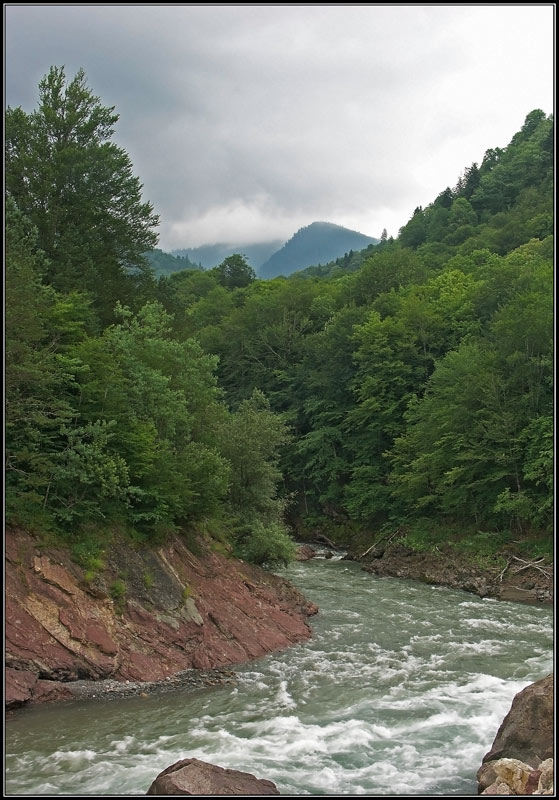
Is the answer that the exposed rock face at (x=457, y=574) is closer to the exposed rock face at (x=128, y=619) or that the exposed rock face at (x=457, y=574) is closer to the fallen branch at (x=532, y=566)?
the fallen branch at (x=532, y=566)

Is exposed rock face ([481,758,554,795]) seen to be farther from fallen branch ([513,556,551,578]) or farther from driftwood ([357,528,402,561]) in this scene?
driftwood ([357,528,402,561])

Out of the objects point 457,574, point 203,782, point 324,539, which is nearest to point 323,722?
point 203,782

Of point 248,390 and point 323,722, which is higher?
point 248,390

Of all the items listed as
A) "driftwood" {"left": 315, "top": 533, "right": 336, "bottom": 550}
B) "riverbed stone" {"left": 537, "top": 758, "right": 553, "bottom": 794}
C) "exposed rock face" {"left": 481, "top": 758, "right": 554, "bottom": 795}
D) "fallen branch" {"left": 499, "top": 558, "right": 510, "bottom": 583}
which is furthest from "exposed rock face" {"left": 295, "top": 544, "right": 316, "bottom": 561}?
"riverbed stone" {"left": 537, "top": 758, "right": 553, "bottom": 794}

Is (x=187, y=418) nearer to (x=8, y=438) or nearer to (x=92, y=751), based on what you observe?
(x=8, y=438)

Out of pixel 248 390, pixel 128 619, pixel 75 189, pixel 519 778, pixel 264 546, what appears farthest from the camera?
pixel 248 390

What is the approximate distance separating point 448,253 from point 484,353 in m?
51.1

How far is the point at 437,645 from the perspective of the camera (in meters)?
21.9

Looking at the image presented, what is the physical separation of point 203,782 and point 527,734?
6.37 meters

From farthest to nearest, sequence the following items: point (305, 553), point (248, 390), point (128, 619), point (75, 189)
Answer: point (248, 390)
point (305, 553)
point (75, 189)
point (128, 619)

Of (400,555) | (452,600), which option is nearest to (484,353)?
(400,555)

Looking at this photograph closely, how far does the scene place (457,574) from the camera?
33.8 m

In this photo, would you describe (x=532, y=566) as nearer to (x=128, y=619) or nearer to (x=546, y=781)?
(x=128, y=619)

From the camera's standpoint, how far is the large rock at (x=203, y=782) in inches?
414
